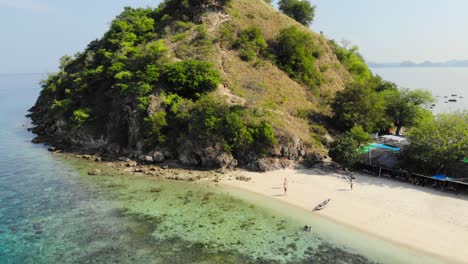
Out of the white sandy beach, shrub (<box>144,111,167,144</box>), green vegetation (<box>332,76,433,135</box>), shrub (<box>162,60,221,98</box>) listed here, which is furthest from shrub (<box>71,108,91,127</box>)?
green vegetation (<box>332,76,433,135</box>)

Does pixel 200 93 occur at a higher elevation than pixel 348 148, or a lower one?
higher

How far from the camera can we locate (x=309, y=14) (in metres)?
83.0

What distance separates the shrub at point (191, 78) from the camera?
4781cm

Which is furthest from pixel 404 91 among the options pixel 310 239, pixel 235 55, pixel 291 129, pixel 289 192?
pixel 310 239

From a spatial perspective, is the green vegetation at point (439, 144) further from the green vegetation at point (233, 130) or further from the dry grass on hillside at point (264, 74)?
the green vegetation at point (233, 130)

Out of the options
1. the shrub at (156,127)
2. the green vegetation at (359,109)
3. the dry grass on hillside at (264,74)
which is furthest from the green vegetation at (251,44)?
the shrub at (156,127)

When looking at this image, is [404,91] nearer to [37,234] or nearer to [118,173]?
[118,173]

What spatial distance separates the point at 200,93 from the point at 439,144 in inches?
1198

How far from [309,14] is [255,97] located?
44.0 metres

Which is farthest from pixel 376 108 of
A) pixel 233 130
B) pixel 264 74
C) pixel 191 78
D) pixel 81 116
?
pixel 81 116

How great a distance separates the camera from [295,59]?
5994 cm

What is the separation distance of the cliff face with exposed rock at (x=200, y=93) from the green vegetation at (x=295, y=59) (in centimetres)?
43

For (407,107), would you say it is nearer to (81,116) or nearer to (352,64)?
(352,64)

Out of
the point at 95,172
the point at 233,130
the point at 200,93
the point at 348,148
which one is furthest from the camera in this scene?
the point at 200,93
